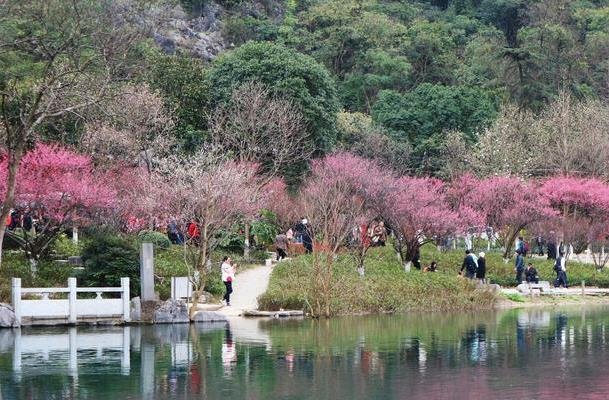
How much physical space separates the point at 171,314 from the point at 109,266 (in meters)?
3.81

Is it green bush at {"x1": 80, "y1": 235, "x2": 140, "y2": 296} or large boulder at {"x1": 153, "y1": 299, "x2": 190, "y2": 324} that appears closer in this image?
large boulder at {"x1": 153, "y1": 299, "x2": 190, "y2": 324}

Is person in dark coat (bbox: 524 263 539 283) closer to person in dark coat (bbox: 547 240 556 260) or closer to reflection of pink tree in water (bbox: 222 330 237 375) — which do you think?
person in dark coat (bbox: 547 240 556 260)

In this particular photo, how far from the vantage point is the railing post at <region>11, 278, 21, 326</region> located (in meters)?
35.1

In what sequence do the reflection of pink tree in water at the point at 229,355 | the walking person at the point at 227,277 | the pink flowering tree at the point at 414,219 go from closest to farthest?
the reflection of pink tree in water at the point at 229,355, the walking person at the point at 227,277, the pink flowering tree at the point at 414,219

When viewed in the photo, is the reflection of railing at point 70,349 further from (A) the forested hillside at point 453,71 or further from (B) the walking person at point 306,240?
(A) the forested hillside at point 453,71

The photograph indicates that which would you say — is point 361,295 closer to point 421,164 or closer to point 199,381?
point 199,381

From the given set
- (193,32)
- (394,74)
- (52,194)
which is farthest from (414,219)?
(193,32)

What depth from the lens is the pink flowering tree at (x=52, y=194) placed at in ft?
138

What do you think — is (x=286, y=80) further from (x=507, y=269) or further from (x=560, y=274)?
(x=560, y=274)

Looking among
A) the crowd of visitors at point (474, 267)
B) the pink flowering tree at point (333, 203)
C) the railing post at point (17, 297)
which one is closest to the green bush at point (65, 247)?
the railing post at point (17, 297)

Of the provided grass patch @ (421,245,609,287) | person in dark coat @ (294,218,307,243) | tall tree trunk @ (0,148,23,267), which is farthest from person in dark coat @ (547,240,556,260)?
tall tree trunk @ (0,148,23,267)

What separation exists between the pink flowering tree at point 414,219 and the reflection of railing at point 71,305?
14879 millimetres

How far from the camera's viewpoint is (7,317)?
35.2 meters

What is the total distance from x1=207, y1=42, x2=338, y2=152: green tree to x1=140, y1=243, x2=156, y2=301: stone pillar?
24685 millimetres
